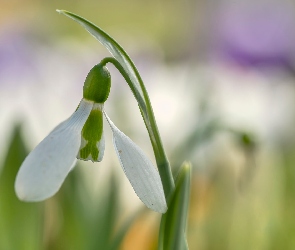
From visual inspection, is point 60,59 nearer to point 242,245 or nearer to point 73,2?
point 242,245

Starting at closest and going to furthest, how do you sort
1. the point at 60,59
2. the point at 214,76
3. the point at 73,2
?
the point at 214,76, the point at 60,59, the point at 73,2

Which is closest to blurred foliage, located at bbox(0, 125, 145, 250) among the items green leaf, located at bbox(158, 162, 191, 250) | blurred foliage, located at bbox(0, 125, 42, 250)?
blurred foliage, located at bbox(0, 125, 42, 250)

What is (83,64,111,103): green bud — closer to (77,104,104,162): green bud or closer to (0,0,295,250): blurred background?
(77,104,104,162): green bud

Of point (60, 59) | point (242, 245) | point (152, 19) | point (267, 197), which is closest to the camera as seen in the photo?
point (242, 245)

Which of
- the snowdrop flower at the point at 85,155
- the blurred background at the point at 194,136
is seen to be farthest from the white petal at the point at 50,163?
the blurred background at the point at 194,136

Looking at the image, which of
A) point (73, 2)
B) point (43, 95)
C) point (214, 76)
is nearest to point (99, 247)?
point (214, 76)

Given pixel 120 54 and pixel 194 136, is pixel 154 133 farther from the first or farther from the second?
pixel 194 136

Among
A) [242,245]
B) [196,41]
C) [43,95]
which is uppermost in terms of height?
[196,41]
